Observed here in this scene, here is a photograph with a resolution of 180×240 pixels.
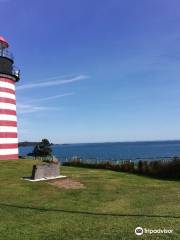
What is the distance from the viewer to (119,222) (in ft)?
42.7

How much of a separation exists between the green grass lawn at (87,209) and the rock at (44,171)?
919 mm

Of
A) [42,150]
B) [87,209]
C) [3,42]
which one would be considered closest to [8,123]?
[3,42]

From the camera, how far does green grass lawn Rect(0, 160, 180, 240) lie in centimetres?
1170

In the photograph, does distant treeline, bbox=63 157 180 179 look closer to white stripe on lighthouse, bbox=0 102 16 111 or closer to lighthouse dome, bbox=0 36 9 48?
white stripe on lighthouse, bbox=0 102 16 111

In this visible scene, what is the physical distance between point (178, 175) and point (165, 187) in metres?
6.91

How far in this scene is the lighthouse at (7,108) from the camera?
3096cm

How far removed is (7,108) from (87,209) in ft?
59.6

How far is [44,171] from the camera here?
2231cm

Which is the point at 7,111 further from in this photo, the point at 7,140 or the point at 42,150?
the point at 42,150

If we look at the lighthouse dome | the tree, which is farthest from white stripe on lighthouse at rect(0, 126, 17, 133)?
the tree

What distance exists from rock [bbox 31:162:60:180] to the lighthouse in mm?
9173

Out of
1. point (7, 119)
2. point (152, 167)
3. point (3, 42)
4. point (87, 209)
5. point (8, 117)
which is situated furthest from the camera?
point (8, 117)

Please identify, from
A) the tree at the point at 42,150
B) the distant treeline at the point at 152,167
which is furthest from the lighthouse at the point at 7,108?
the tree at the point at 42,150

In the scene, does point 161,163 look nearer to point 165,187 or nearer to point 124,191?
point 165,187
